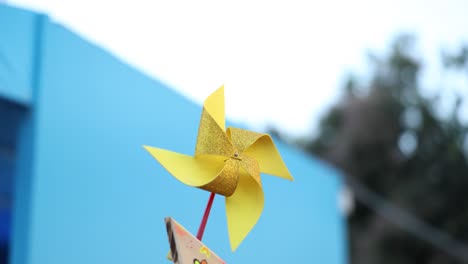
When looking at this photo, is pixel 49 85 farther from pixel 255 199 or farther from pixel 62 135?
pixel 255 199

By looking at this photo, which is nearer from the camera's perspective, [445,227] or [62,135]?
[62,135]

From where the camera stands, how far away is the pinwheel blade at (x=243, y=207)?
1999 millimetres

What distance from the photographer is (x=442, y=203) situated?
1084 cm

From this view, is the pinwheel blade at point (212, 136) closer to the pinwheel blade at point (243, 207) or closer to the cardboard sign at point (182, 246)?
the pinwheel blade at point (243, 207)

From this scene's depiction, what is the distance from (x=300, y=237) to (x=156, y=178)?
2475mm

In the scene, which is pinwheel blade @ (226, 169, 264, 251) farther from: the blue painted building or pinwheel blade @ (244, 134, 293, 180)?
the blue painted building

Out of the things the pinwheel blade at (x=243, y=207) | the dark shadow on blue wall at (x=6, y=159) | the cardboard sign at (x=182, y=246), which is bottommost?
the cardboard sign at (x=182, y=246)

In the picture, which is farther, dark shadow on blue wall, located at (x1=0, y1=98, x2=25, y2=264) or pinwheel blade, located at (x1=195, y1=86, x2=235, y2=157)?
dark shadow on blue wall, located at (x1=0, y1=98, x2=25, y2=264)

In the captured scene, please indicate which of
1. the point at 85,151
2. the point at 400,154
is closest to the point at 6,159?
the point at 85,151

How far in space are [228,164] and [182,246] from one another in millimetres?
312

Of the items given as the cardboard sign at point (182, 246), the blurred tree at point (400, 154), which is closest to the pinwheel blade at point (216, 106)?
the cardboard sign at point (182, 246)

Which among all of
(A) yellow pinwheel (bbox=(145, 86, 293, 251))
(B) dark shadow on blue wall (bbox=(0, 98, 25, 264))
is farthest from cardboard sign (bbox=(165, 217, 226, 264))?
(B) dark shadow on blue wall (bbox=(0, 98, 25, 264))

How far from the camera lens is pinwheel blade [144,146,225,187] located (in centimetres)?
193

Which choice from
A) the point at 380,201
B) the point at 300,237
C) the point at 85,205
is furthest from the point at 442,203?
the point at 85,205
